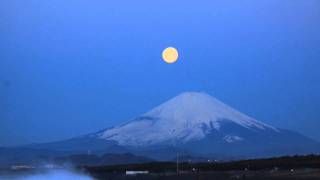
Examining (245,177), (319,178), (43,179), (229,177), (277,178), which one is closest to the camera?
(319,178)

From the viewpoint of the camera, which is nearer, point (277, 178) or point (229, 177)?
point (277, 178)

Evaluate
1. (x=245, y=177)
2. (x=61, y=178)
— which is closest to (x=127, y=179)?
(x=61, y=178)

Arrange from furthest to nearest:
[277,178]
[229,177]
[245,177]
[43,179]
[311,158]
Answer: [311,158], [43,179], [229,177], [245,177], [277,178]

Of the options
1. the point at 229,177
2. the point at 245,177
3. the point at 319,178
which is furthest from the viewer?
the point at 229,177

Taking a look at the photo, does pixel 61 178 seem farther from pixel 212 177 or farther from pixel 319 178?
pixel 319 178

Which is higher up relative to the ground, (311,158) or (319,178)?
(311,158)

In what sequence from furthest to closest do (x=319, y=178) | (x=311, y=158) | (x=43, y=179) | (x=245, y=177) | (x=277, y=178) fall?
(x=311, y=158) → (x=43, y=179) → (x=245, y=177) → (x=277, y=178) → (x=319, y=178)

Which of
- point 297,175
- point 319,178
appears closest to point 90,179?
point 297,175

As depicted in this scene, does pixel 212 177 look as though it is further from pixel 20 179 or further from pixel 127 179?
pixel 20 179

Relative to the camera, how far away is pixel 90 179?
431 ft

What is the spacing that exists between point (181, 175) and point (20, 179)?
27999 mm

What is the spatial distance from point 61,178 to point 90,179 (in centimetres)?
623

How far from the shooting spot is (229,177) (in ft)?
424

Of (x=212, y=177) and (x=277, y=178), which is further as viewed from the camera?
(x=212, y=177)
